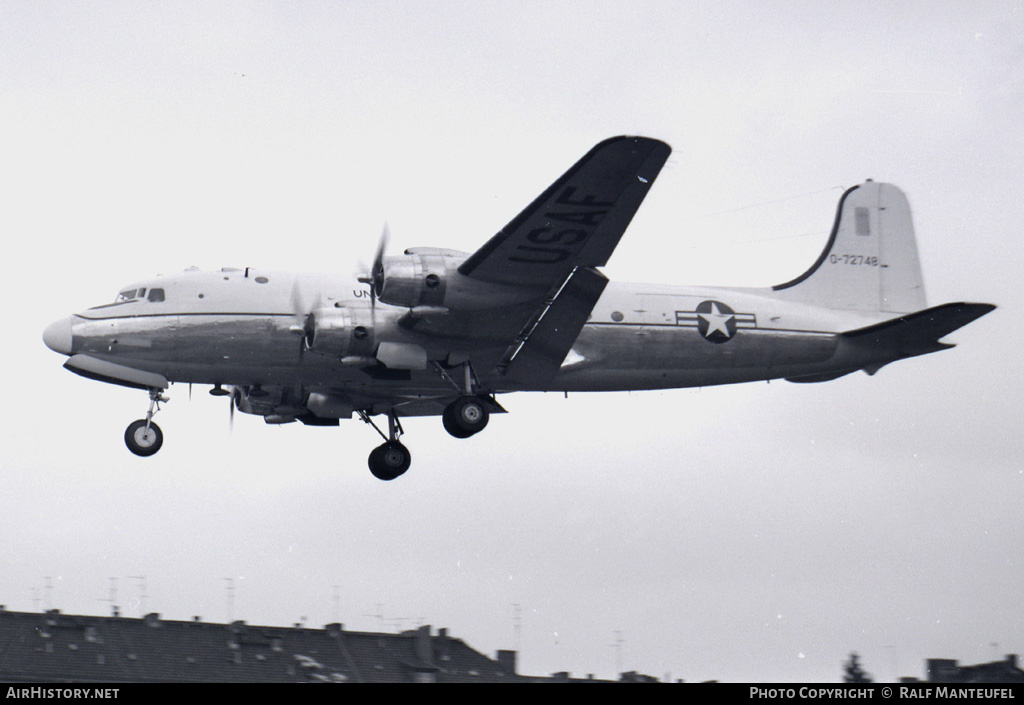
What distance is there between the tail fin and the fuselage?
2.52 feet

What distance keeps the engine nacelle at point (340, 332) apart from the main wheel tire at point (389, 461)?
3295mm

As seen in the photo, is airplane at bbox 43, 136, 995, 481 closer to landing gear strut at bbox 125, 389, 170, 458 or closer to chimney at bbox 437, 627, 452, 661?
landing gear strut at bbox 125, 389, 170, 458

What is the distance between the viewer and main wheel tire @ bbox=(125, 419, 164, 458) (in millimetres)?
19156

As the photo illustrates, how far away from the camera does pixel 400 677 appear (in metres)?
37.8

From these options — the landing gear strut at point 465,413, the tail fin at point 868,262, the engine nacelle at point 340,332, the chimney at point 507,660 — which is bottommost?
the chimney at point 507,660

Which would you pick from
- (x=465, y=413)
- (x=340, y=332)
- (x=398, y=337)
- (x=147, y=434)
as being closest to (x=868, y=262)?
(x=465, y=413)

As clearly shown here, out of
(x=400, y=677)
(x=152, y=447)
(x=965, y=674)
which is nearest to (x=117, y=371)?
(x=152, y=447)

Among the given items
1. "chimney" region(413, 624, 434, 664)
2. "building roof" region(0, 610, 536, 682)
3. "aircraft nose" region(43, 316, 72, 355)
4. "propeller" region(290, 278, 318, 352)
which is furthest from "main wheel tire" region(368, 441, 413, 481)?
"chimney" region(413, 624, 434, 664)

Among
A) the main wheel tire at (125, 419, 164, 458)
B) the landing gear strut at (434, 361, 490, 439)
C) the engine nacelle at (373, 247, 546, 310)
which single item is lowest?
the main wheel tire at (125, 419, 164, 458)

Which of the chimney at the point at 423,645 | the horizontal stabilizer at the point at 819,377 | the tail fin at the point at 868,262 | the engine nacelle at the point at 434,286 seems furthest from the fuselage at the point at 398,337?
the chimney at the point at 423,645

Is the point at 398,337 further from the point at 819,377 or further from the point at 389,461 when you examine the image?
the point at 819,377

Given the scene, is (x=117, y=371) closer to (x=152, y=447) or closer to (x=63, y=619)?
(x=152, y=447)

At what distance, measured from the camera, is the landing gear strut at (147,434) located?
19.2 meters

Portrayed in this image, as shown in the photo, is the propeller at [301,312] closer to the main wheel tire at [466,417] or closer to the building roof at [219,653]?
the main wheel tire at [466,417]
